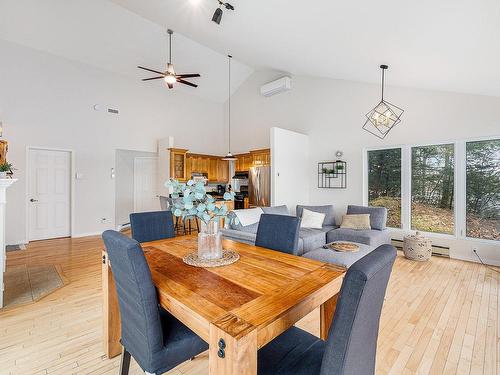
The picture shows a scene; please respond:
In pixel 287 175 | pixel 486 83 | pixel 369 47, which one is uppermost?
pixel 369 47

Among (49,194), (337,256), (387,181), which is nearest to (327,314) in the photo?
(337,256)

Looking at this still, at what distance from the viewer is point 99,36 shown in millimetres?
5254

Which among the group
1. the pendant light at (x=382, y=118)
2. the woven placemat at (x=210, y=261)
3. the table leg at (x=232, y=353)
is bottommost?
the table leg at (x=232, y=353)

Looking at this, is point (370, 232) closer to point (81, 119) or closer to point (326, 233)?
point (326, 233)

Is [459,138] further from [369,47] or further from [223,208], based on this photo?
[223,208]

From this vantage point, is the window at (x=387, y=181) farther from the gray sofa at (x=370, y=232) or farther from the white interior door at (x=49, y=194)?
the white interior door at (x=49, y=194)

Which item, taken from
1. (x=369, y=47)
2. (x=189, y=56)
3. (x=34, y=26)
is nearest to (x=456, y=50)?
(x=369, y=47)

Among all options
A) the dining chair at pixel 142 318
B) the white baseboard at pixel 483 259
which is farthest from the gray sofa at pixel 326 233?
the dining chair at pixel 142 318

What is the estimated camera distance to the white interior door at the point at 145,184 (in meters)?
7.00

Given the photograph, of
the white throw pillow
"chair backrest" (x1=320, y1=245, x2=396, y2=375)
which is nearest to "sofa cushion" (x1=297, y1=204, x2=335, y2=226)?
the white throw pillow

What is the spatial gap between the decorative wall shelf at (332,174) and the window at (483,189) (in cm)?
209

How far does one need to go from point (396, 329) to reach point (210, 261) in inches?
73.2

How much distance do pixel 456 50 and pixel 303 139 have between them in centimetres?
344

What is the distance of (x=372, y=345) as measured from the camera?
3.52 feet
